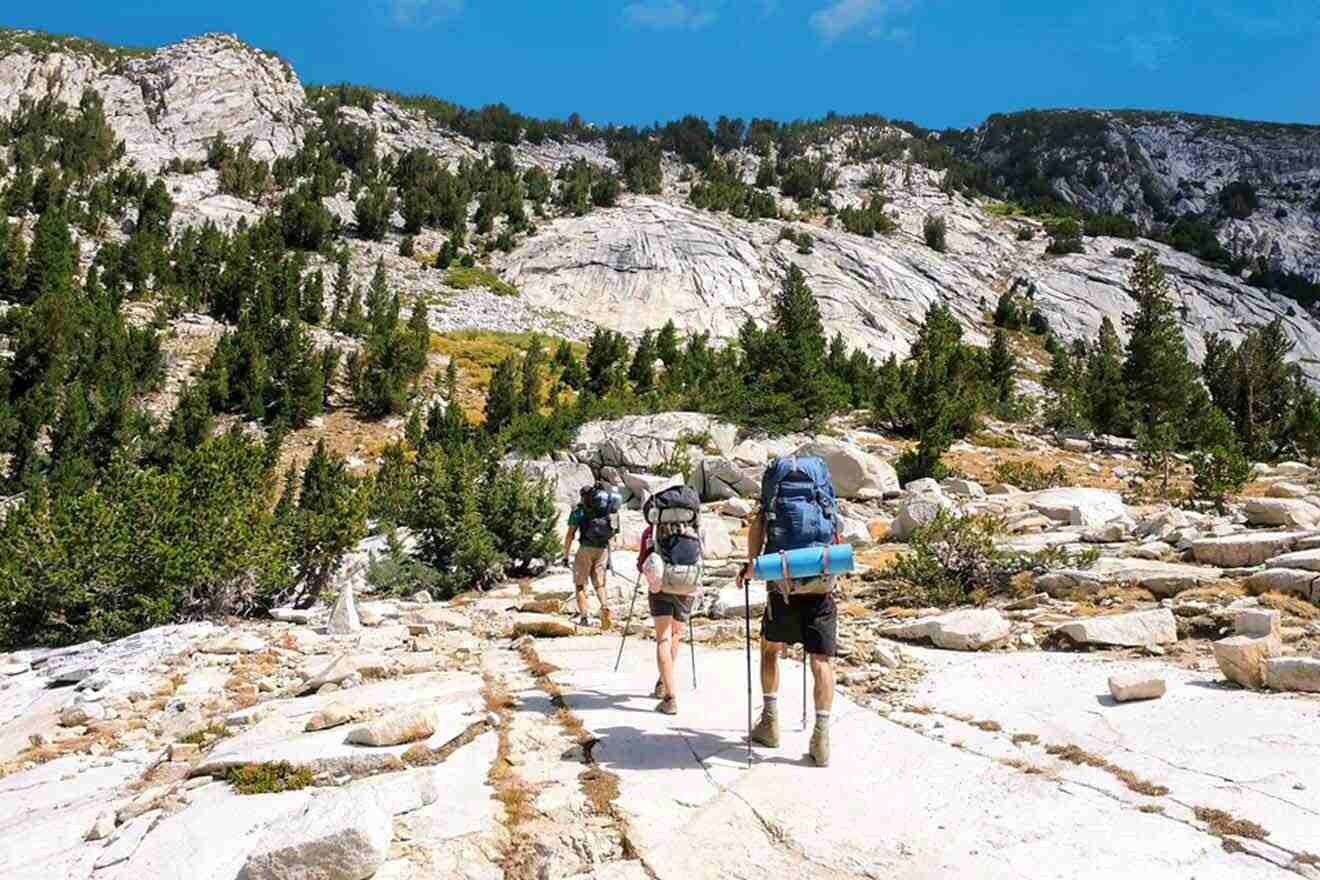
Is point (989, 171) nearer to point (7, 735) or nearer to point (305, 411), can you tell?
point (305, 411)

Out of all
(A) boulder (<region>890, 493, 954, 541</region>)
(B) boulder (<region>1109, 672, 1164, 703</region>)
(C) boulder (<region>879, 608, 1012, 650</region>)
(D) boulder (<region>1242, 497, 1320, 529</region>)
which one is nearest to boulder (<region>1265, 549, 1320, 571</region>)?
(C) boulder (<region>879, 608, 1012, 650</region>)

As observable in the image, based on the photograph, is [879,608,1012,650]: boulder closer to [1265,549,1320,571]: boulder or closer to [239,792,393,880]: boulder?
[1265,549,1320,571]: boulder

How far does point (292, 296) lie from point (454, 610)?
32000 mm

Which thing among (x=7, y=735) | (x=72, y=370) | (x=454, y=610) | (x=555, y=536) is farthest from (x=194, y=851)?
(x=72, y=370)

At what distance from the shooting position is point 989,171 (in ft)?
344

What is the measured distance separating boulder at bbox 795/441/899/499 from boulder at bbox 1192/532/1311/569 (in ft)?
30.5

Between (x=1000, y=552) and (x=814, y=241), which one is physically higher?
(x=814, y=241)

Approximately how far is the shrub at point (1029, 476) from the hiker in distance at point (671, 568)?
16428mm

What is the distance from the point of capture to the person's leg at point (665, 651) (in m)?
5.57

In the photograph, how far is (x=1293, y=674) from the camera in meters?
5.07

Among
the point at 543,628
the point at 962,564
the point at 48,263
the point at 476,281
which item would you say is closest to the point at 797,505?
the point at 543,628

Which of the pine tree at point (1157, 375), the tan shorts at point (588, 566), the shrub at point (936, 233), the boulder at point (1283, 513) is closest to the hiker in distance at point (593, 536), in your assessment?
the tan shorts at point (588, 566)

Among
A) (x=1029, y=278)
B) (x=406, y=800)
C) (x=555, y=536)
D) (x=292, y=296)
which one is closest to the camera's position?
(x=406, y=800)

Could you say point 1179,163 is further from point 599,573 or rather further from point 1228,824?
point 1228,824
